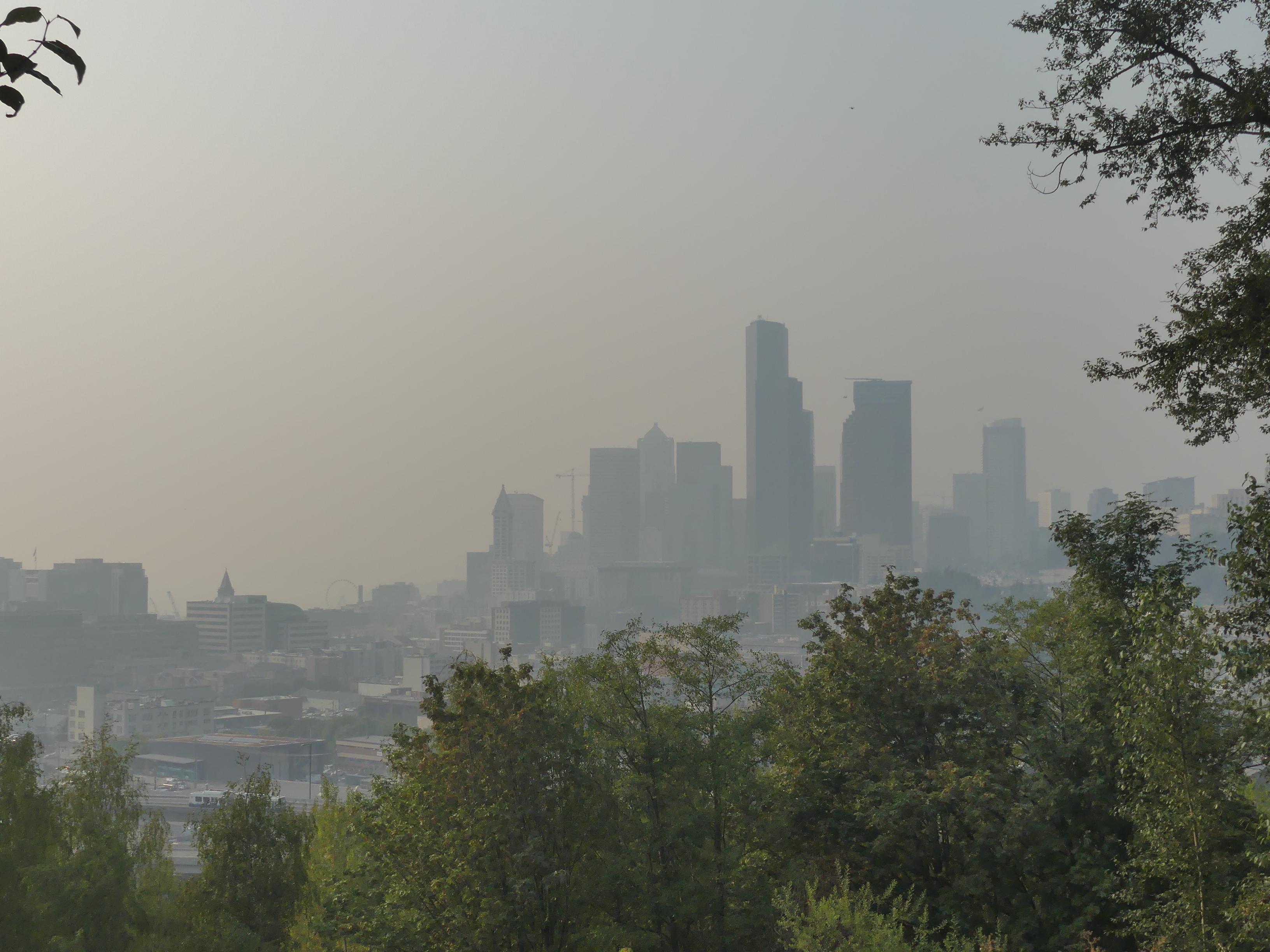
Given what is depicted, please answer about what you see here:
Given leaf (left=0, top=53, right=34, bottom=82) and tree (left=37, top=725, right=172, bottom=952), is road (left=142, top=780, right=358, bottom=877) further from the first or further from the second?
leaf (left=0, top=53, right=34, bottom=82)

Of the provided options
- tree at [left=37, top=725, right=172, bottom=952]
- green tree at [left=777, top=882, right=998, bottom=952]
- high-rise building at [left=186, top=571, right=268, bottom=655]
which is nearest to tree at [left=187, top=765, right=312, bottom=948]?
tree at [left=37, top=725, right=172, bottom=952]

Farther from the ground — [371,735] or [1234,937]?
[1234,937]

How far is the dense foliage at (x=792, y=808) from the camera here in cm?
1113

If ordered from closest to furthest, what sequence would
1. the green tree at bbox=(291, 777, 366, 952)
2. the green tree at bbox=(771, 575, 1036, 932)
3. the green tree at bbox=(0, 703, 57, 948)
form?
1. the green tree at bbox=(771, 575, 1036, 932)
2. the green tree at bbox=(0, 703, 57, 948)
3. the green tree at bbox=(291, 777, 366, 952)

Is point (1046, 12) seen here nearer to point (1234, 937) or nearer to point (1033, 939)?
point (1234, 937)

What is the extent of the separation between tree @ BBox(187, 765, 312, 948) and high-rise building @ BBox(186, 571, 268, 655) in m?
186

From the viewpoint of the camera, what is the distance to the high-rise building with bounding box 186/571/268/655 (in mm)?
194125

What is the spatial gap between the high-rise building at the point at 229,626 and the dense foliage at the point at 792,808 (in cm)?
18790

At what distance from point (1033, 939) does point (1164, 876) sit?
10.2ft

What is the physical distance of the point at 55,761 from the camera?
397ft

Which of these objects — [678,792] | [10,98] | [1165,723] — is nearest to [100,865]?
[678,792]

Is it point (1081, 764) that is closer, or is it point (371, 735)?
point (1081, 764)

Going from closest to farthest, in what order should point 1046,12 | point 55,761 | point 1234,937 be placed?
point 1046,12, point 1234,937, point 55,761

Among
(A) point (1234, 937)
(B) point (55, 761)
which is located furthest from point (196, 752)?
(A) point (1234, 937)
